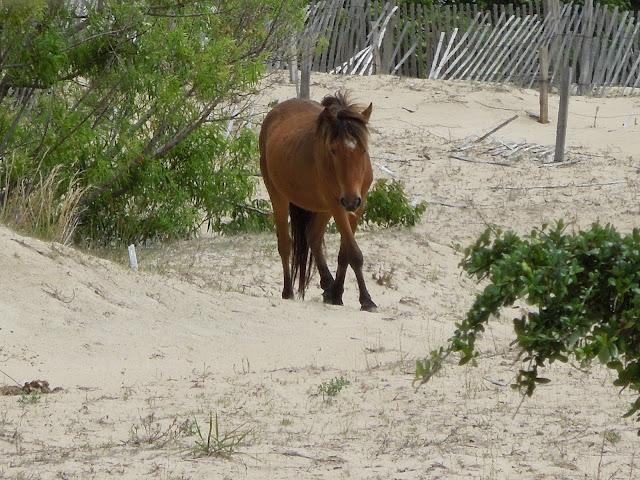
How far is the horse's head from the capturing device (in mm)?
8484

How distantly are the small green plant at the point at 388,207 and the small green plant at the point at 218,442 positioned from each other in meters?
7.81


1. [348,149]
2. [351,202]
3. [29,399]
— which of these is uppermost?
[348,149]

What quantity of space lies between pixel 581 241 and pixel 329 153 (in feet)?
17.7

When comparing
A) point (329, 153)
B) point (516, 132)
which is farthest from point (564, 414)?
point (516, 132)

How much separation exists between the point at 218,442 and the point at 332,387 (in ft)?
4.57

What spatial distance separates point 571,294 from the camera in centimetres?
355

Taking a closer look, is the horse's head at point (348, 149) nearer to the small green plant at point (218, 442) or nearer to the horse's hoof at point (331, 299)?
the horse's hoof at point (331, 299)

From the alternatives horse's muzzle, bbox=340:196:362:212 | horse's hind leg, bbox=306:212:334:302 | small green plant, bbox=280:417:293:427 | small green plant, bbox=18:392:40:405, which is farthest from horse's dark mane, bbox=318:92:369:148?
small green plant, bbox=18:392:40:405

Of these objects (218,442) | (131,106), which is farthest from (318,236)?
(218,442)

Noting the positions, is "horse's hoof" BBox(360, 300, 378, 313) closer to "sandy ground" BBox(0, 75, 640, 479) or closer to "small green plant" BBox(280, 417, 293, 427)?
"sandy ground" BBox(0, 75, 640, 479)

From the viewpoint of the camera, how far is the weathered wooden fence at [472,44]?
2116 cm

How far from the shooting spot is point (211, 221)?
1308 cm

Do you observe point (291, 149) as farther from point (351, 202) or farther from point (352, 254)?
point (351, 202)

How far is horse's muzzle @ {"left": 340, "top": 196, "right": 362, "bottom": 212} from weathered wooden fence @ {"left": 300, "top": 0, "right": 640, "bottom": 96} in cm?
1276
